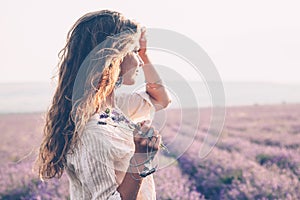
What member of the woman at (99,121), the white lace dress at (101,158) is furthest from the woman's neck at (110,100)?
the white lace dress at (101,158)

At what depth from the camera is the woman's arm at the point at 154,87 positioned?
2.20 metres

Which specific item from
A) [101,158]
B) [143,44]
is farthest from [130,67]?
[101,158]

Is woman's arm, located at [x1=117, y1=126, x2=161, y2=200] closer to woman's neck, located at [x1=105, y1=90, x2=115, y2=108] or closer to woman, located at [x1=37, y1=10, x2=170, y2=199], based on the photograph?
woman, located at [x1=37, y1=10, x2=170, y2=199]

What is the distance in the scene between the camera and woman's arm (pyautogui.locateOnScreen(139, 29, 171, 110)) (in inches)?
86.4

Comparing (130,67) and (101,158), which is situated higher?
(130,67)

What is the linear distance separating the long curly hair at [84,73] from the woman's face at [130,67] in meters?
0.03

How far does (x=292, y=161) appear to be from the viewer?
705 centimetres

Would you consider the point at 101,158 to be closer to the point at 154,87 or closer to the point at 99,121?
the point at 99,121

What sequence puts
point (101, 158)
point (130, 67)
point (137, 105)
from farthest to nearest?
point (137, 105) < point (130, 67) < point (101, 158)

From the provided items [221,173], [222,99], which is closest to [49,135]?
[222,99]

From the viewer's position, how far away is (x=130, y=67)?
2.02 metres

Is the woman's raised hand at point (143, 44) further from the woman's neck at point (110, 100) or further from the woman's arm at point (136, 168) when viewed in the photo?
the woman's arm at point (136, 168)

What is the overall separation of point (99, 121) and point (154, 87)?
469 millimetres

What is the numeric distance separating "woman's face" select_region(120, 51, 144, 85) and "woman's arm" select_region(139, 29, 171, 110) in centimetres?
13
